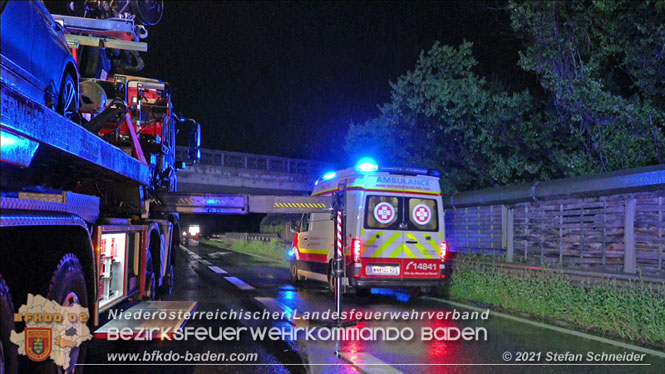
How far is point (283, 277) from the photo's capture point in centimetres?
1559

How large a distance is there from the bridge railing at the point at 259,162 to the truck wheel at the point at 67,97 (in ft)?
95.8

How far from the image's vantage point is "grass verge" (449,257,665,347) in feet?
23.5

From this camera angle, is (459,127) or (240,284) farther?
(459,127)

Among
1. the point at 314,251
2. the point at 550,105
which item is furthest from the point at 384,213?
the point at 550,105

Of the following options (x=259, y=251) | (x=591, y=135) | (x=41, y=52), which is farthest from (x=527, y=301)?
(x=259, y=251)

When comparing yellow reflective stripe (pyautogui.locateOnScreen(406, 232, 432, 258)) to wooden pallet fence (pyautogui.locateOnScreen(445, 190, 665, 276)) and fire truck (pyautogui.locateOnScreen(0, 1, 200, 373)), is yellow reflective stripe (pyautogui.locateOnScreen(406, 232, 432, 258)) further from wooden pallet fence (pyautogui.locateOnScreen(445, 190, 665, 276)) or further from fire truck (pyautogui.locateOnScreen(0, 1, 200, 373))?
fire truck (pyautogui.locateOnScreen(0, 1, 200, 373))

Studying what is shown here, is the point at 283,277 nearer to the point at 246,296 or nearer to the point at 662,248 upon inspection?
the point at 246,296

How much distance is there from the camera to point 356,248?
10.2 meters

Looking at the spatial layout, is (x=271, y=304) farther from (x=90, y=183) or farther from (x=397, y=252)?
(x=90, y=183)

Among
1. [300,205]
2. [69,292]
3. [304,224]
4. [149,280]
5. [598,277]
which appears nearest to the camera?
[69,292]

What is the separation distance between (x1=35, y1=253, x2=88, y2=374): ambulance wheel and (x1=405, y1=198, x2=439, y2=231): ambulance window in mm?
7104

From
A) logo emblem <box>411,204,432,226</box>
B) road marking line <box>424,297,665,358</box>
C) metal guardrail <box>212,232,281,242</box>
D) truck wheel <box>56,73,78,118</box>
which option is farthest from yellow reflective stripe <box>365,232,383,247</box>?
metal guardrail <box>212,232,281,242</box>

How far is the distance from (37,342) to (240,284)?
32.2 feet

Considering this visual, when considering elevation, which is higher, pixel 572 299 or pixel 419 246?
pixel 419 246
